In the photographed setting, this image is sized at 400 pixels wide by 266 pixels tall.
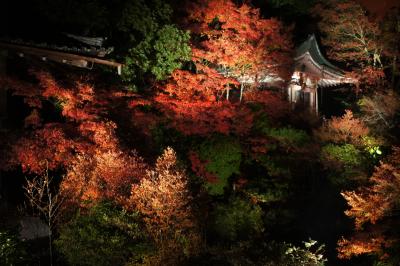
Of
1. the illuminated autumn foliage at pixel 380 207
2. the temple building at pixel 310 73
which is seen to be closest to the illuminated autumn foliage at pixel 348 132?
the illuminated autumn foliage at pixel 380 207

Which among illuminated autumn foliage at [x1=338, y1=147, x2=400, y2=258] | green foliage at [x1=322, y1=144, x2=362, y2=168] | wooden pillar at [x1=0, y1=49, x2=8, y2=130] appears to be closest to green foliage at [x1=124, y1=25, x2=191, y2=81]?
wooden pillar at [x1=0, y1=49, x2=8, y2=130]

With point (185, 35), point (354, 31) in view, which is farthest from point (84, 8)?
point (354, 31)

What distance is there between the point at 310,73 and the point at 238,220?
38.3 feet

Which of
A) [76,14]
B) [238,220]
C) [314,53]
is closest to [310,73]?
[314,53]

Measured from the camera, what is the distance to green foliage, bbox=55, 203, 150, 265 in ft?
31.8

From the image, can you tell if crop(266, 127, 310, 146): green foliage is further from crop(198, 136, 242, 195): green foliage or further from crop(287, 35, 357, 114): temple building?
crop(287, 35, 357, 114): temple building

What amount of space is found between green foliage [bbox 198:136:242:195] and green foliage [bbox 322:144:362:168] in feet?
11.5

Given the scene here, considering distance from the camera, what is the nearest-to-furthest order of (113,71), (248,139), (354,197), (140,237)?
(140,237)
(354,197)
(113,71)
(248,139)

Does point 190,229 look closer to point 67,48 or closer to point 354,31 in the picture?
point 67,48

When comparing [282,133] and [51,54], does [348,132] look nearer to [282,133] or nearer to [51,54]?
[282,133]

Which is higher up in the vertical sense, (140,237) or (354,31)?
(354,31)

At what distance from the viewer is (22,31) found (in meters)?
9.48

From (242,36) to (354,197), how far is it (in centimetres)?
766

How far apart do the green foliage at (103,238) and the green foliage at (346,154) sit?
27.2 feet
